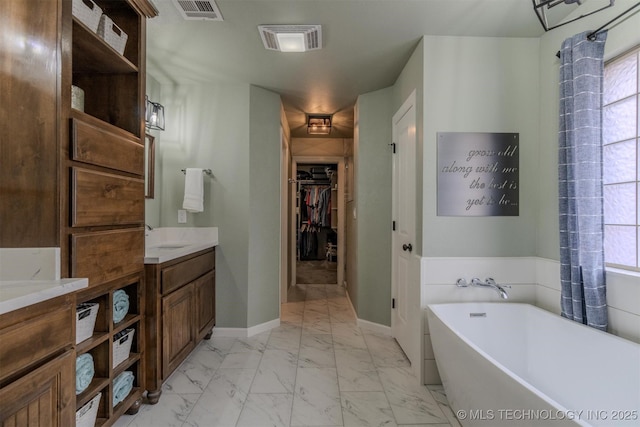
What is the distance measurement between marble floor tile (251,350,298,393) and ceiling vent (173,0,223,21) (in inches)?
95.7

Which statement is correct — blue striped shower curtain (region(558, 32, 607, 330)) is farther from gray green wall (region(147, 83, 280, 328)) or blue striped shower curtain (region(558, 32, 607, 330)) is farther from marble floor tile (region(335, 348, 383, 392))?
gray green wall (region(147, 83, 280, 328))

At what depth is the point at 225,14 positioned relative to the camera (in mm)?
1814

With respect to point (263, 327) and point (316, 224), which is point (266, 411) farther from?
point (316, 224)

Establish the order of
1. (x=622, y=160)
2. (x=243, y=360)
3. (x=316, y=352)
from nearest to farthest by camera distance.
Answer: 1. (x=622, y=160)
2. (x=243, y=360)
3. (x=316, y=352)

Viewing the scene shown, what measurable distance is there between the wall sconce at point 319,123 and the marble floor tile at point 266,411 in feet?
9.82

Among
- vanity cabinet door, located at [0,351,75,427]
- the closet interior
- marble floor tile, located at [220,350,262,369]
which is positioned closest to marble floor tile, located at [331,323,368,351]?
marble floor tile, located at [220,350,262,369]

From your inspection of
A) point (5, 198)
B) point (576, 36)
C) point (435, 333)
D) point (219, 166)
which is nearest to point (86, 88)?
point (5, 198)

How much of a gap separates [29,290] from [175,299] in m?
1.11

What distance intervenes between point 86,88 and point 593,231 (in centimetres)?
290

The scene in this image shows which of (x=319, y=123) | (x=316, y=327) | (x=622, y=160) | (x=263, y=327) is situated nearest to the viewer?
(x=622, y=160)

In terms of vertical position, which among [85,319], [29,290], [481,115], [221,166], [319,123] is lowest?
[85,319]

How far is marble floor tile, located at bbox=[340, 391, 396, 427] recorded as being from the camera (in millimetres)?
1633

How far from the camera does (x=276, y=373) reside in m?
2.14

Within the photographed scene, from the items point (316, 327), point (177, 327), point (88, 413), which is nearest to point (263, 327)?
point (316, 327)
